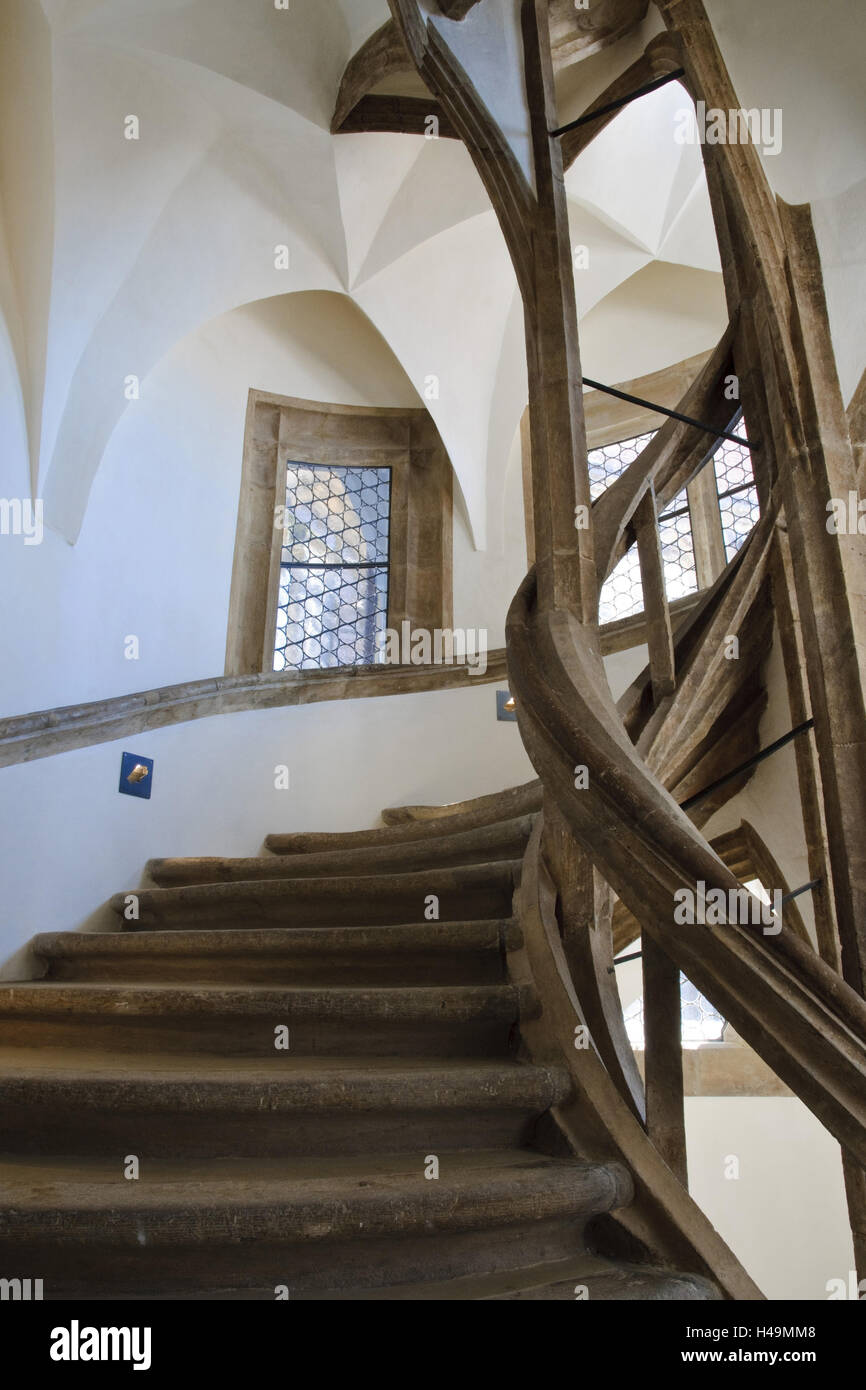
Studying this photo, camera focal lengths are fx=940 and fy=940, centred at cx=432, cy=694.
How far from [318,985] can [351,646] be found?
4.57 metres

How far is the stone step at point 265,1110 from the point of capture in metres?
1.81

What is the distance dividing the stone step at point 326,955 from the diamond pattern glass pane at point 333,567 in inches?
161

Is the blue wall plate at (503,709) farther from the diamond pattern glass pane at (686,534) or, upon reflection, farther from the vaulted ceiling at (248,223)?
the vaulted ceiling at (248,223)

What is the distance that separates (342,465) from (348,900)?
5.15 m

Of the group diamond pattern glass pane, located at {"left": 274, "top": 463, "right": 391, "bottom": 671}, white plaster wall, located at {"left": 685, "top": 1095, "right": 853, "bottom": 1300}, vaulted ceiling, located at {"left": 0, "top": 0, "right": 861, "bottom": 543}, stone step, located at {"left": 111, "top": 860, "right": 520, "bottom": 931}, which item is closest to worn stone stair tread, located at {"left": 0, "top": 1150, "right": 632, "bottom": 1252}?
stone step, located at {"left": 111, "top": 860, "right": 520, "bottom": 931}

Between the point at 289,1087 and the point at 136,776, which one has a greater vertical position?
the point at 136,776

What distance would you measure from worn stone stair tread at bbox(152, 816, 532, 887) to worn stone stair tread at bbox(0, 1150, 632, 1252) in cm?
128

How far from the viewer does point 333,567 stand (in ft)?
23.5

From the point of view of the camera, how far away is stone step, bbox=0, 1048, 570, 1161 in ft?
5.95

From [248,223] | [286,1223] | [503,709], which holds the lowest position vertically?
[286,1223]

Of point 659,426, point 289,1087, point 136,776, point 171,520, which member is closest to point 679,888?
point 289,1087

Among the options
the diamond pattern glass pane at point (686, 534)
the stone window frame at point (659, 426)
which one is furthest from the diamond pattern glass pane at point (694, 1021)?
the stone window frame at point (659, 426)

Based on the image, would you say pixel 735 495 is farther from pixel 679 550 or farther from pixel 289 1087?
pixel 289 1087

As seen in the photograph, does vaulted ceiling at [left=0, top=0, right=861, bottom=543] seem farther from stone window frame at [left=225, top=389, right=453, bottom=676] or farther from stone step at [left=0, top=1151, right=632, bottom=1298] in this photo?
stone step at [left=0, top=1151, right=632, bottom=1298]
